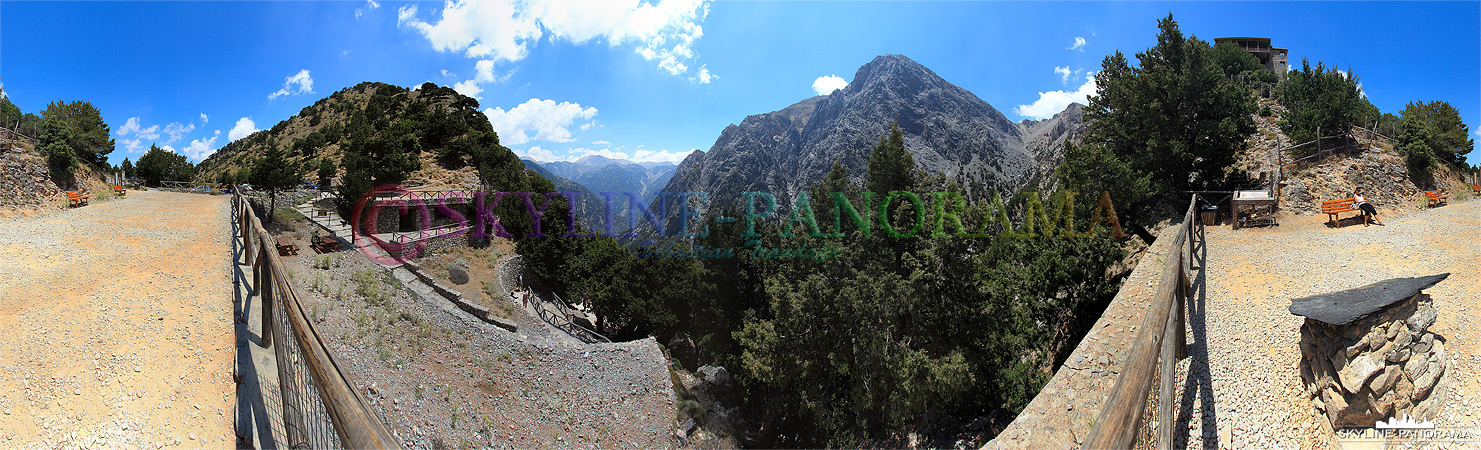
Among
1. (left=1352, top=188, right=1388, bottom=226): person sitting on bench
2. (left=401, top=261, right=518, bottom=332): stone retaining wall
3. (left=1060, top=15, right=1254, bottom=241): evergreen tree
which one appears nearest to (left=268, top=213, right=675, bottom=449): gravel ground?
(left=401, top=261, right=518, bottom=332): stone retaining wall

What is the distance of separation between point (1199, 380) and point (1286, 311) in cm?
233

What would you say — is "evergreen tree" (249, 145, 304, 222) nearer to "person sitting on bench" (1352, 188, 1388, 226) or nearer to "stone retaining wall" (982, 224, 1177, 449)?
"stone retaining wall" (982, 224, 1177, 449)

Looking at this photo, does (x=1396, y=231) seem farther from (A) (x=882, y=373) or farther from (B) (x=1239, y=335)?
(A) (x=882, y=373)

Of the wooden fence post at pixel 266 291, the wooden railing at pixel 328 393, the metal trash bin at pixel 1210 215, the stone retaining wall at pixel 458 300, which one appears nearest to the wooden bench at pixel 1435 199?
the metal trash bin at pixel 1210 215

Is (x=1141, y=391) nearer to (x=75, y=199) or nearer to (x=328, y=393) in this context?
(x=328, y=393)

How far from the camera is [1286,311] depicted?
6945 millimetres

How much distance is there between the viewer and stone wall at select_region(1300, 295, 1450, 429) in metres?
4.72

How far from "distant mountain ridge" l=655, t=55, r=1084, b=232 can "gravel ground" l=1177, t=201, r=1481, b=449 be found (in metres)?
88.8

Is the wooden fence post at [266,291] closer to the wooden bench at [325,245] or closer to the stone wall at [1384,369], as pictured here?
the stone wall at [1384,369]

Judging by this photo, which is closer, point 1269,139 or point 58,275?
point 58,275

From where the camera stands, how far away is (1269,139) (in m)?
17.5

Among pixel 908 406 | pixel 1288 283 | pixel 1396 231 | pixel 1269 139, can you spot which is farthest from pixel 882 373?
pixel 1269 139

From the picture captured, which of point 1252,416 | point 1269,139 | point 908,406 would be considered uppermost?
point 1269,139

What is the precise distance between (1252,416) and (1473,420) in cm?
162
